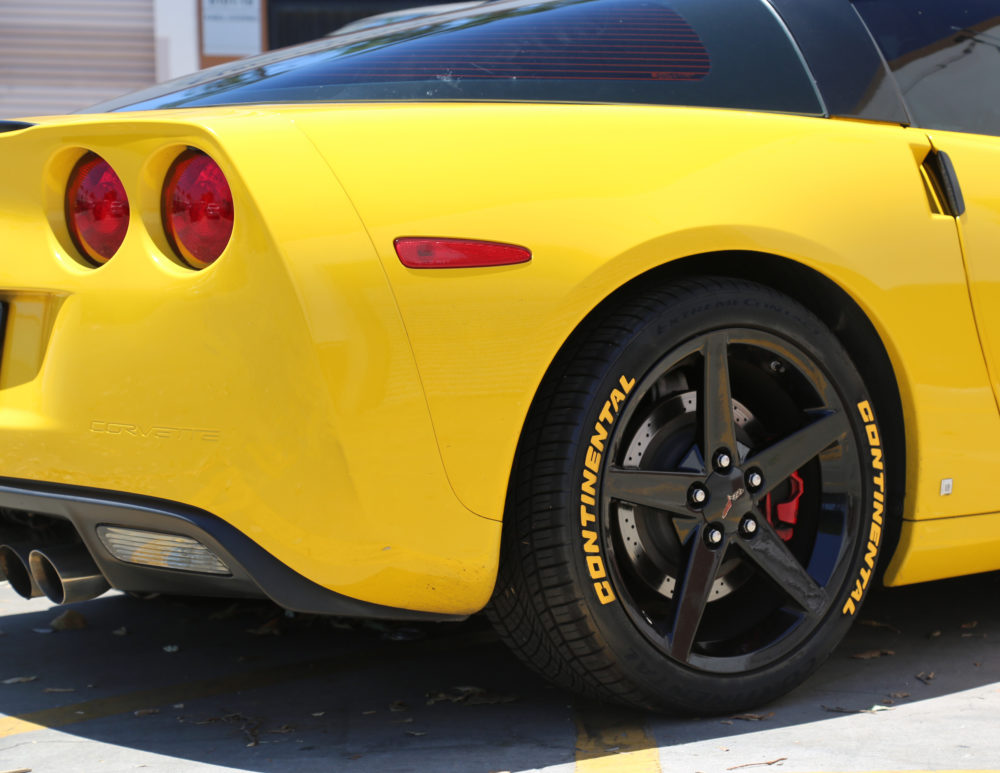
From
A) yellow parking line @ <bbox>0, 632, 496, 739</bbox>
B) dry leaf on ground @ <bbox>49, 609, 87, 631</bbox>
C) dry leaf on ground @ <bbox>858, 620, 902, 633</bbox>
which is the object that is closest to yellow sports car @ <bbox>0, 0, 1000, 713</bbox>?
yellow parking line @ <bbox>0, 632, 496, 739</bbox>

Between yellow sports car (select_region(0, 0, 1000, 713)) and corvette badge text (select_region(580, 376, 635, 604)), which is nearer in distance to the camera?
yellow sports car (select_region(0, 0, 1000, 713))

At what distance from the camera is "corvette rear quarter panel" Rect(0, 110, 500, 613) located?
2.10m

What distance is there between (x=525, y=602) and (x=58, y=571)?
2.91 ft

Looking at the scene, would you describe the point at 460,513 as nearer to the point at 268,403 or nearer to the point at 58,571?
the point at 268,403

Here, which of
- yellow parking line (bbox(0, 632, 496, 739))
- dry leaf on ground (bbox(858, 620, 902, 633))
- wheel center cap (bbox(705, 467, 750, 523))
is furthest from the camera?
dry leaf on ground (bbox(858, 620, 902, 633))

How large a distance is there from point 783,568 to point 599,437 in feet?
1.75

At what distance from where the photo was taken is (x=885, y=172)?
2672 mm

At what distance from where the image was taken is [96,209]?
90.9 inches

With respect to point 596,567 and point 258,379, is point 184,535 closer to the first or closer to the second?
point 258,379

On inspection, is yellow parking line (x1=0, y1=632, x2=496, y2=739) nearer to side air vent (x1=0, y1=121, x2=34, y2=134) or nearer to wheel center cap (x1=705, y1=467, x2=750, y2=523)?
wheel center cap (x1=705, y1=467, x2=750, y2=523)

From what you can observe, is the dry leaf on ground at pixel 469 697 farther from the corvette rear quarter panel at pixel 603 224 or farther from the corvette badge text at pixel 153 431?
the corvette badge text at pixel 153 431

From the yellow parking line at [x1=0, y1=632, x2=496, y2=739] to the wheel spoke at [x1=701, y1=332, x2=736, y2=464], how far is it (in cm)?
97

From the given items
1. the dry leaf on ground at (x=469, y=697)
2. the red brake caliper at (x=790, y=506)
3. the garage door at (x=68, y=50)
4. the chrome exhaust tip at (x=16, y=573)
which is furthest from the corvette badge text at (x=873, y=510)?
the garage door at (x=68, y=50)

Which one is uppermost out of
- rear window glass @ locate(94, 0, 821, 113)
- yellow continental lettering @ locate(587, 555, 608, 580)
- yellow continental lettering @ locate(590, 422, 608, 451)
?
rear window glass @ locate(94, 0, 821, 113)
